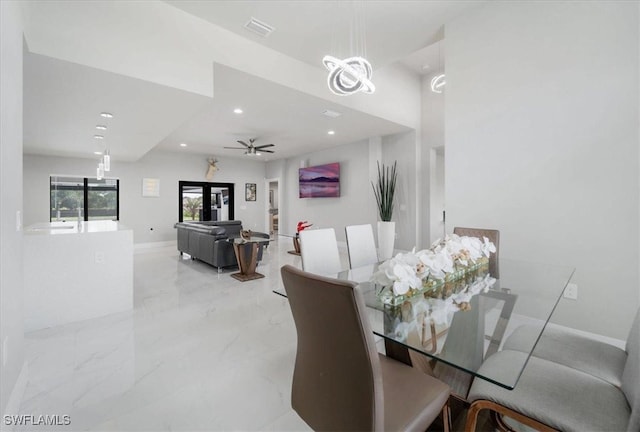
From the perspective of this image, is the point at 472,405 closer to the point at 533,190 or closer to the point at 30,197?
the point at 533,190

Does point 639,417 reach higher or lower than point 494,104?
lower

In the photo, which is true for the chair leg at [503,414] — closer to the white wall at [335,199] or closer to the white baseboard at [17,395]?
the white baseboard at [17,395]

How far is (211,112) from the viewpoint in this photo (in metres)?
4.86

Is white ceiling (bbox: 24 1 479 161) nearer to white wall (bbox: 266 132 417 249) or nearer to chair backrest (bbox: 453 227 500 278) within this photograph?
white wall (bbox: 266 132 417 249)

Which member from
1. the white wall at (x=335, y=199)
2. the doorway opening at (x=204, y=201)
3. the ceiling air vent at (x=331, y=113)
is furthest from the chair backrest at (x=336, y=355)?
the doorway opening at (x=204, y=201)

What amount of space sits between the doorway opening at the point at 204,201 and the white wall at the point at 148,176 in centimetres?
16

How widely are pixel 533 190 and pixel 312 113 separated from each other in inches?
133

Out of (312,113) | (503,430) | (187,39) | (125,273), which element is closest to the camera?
(503,430)

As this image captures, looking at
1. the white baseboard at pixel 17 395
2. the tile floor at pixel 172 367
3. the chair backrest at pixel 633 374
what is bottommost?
the tile floor at pixel 172 367

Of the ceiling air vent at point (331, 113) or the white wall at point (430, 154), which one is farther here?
the white wall at point (430, 154)

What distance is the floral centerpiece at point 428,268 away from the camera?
Result: 4.97 feet

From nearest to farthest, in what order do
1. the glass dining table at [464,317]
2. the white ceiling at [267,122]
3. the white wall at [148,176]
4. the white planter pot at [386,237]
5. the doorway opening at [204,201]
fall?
the glass dining table at [464,317] → the white ceiling at [267,122] → the white planter pot at [386,237] → the white wall at [148,176] → the doorway opening at [204,201]

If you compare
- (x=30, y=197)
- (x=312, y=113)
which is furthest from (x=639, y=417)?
(x=30, y=197)

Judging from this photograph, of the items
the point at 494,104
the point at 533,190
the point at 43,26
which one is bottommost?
the point at 533,190
